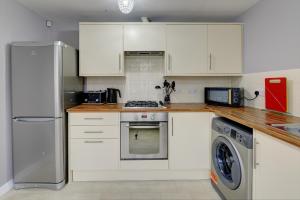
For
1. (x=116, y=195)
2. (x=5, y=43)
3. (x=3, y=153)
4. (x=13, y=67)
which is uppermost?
(x=5, y=43)

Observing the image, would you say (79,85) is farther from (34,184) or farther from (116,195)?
(116,195)

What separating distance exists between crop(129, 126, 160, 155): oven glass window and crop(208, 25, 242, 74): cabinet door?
117cm

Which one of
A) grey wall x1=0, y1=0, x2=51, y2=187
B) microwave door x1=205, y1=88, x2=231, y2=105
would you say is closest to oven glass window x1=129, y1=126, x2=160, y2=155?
microwave door x1=205, y1=88, x2=231, y2=105

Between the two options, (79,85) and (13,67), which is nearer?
(13,67)

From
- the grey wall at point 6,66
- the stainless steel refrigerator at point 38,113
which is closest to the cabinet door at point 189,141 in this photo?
the stainless steel refrigerator at point 38,113

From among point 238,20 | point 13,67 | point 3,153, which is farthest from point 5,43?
point 238,20

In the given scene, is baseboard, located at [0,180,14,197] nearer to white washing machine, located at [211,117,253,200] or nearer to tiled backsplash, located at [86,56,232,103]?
tiled backsplash, located at [86,56,232,103]

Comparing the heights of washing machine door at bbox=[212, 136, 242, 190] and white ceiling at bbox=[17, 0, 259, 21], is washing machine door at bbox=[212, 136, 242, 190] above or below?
below

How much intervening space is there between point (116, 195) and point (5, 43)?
1.99 metres

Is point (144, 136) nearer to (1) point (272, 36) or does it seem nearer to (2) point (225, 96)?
(2) point (225, 96)

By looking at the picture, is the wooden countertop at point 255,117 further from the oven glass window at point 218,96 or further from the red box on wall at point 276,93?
the oven glass window at point 218,96

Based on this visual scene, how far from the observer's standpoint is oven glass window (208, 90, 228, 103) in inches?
108

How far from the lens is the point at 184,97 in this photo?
3.36 metres

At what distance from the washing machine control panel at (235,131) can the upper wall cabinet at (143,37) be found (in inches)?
51.0
